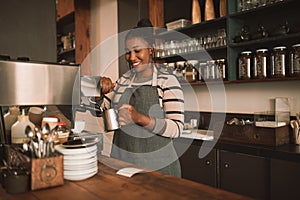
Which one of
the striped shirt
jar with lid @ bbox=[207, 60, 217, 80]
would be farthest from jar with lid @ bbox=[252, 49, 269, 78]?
the striped shirt

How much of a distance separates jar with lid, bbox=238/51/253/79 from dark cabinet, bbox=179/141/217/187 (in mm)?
679

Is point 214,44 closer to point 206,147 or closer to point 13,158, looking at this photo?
point 206,147

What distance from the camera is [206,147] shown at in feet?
7.54

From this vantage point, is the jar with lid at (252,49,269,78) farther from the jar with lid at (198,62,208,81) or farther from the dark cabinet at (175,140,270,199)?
the dark cabinet at (175,140,270,199)

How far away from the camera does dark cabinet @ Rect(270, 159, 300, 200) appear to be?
5.74 ft

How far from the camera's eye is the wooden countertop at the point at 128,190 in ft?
3.05

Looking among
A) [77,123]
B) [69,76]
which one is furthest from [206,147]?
[69,76]

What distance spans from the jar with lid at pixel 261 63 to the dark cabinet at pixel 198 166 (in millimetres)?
703

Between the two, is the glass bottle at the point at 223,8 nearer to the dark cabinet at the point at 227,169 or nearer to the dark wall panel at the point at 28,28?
the dark cabinet at the point at 227,169

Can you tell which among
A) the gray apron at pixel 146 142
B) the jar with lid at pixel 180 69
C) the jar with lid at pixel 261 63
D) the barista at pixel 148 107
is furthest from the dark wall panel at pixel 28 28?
the jar with lid at pixel 261 63

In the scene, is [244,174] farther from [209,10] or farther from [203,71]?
[209,10]

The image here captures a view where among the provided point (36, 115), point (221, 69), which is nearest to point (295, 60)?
point (221, 69)

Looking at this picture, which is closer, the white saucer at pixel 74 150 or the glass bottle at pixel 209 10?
the white saucer at pixel 74 150

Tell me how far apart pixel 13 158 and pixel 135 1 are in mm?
3023
